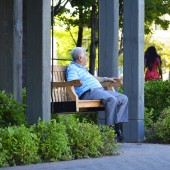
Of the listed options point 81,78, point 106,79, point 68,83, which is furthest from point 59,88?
point 106,79

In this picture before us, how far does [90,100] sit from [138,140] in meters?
1.49

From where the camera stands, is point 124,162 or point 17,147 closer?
point 17,147

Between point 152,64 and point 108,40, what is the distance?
18.5 feet

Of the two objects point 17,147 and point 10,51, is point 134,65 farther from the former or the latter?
point 17,147

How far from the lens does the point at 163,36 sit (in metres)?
87.9

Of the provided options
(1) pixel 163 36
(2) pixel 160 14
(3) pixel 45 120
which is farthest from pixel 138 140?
(1) pixel 163 36

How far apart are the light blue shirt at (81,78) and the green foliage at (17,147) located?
2.97m

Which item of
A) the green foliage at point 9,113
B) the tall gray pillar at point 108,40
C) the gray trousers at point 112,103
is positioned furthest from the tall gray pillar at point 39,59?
the tall gray pillar at point 108,40

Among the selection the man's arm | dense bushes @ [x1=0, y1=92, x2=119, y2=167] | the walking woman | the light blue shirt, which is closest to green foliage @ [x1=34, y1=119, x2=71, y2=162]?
dense bushes @ [x1=0, y1=92, x2=119, y2=167]

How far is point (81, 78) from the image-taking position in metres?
12.5

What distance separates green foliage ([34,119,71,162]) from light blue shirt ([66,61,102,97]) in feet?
7.90

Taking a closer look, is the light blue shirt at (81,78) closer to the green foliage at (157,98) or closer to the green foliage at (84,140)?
the green foliage at (84,140)

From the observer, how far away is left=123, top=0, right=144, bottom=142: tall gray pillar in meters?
13.0

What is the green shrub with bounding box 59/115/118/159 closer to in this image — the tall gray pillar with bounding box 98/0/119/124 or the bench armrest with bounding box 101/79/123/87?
the bench armrest with bounding box 101/79/123/87
